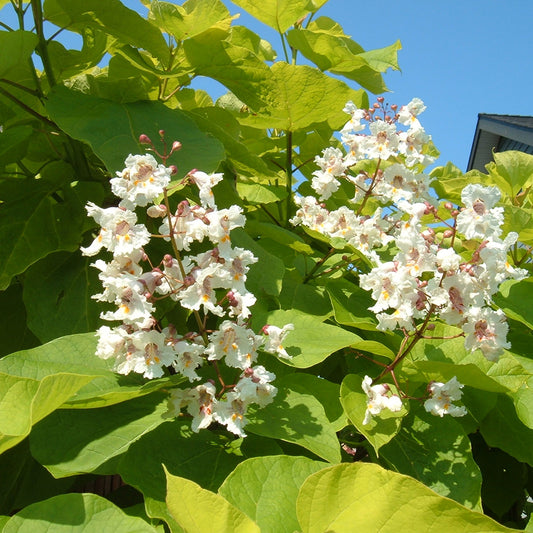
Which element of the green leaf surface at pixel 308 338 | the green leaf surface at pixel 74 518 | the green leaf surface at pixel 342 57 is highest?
the green leaf surface at pixel 342 57

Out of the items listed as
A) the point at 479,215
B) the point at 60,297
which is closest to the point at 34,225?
the point at 60,297

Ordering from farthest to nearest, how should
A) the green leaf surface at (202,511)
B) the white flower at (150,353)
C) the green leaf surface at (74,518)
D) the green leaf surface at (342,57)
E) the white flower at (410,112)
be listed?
the green leaf surface at (342,57), the white flower at (410,112), the white flower at (150,353), the green leaf surface at (74,518), the green leaf surface at (202,511)

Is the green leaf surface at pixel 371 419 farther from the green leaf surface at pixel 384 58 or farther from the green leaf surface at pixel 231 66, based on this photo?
the green leaf surface at pixel 384 58

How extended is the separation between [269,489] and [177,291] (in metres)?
0.40

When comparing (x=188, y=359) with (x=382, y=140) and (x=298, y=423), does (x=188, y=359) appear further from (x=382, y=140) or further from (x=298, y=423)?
(x=382, y=140)

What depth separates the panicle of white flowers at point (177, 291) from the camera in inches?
42.5

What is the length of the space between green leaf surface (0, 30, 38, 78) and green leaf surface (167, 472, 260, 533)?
1.08m

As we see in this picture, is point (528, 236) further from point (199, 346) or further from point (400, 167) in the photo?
point (199, 346)

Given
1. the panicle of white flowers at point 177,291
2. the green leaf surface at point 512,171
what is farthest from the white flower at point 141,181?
the green leaf surface at point 512,171


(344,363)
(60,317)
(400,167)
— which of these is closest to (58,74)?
(60,317)

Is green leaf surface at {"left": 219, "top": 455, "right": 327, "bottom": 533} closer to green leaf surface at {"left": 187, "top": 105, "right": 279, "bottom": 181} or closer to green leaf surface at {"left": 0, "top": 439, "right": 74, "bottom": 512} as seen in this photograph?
green leaf surface at {"left": 0, "top": 439, "right": 74, "bottom": 512}

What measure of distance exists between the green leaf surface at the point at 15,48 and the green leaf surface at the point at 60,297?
467mm

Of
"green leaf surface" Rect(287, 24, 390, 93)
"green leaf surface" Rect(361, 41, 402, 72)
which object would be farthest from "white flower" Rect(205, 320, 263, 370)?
"green leaf surface" Rect(361, 41, 402, 72)

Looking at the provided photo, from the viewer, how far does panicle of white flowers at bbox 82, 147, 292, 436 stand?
1.08 metres
